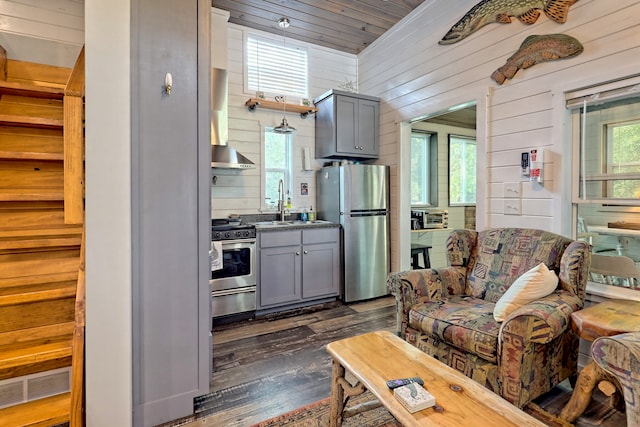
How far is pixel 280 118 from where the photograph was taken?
160 inches

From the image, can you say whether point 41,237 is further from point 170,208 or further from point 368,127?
point 368,127

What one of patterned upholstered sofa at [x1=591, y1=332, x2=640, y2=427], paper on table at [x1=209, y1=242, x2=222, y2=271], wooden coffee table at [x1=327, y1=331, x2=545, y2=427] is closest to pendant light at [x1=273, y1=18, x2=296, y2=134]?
paper on table at [x1=209, y1=242, x2=222, y2=271]

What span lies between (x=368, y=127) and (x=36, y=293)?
A: 3614 millimetres

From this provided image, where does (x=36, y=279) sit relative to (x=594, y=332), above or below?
above

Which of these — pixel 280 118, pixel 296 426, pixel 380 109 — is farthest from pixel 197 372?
pixel 380 109

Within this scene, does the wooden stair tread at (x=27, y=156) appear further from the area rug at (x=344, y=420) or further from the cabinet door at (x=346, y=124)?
the cabinet door at (x=346, y=124)

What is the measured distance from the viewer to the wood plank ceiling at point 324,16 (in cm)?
338

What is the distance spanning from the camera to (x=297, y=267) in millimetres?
3566

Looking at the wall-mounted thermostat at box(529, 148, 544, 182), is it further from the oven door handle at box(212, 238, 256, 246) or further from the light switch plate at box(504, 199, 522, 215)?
the oven door handle at box(212, 238, 256, 246)

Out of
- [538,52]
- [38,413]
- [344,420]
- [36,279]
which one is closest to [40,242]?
[36,279]

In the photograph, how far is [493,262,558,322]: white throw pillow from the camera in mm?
1842

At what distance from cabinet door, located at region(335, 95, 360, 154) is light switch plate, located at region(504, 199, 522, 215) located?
190cm

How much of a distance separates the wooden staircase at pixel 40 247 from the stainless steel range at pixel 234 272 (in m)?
1.37

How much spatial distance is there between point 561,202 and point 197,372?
9.10ft
